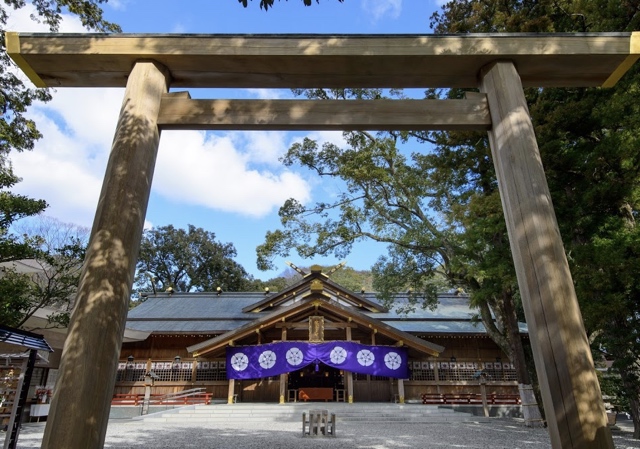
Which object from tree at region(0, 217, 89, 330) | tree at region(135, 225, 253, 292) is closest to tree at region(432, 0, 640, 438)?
tree at region(0, 217, 89, 330)

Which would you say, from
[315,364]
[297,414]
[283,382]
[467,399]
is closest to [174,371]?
[283,382]

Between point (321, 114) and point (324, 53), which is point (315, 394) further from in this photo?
point (324, 53)

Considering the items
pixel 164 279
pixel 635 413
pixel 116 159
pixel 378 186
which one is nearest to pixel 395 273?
pixel 378 186

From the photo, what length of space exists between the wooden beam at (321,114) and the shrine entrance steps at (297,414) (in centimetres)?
1122

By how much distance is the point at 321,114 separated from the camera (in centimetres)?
327

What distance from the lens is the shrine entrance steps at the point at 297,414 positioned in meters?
12.3

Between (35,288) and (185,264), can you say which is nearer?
(35,288)

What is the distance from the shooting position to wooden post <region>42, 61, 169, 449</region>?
227 cm

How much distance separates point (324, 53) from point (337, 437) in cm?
818

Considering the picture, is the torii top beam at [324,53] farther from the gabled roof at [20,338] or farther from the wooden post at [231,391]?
the wooden post at [231,391]

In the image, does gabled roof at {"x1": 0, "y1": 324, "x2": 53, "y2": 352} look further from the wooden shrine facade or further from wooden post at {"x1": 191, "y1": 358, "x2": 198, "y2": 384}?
wooden post at {"x1": 191, "y1": 358, "x2": 198, "y2": 384}

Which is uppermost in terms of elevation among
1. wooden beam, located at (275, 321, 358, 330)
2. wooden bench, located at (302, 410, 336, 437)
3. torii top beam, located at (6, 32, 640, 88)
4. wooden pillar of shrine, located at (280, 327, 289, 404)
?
torii top beam, located at (6, 32, 640, 88)

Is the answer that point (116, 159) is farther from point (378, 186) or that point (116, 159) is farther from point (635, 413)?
point (378, 186)

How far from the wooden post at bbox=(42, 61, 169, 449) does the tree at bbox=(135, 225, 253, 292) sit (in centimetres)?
3383
